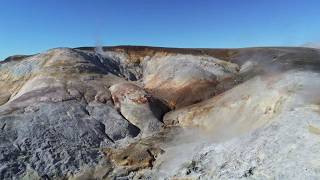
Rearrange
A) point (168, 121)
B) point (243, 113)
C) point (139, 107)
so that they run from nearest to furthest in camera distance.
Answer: point (243, 113) < point (168, 121) < point (139, 107)

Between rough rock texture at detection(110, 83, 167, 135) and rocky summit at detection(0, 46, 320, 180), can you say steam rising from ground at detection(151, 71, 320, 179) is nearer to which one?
rocky summit at detection(0, 46, 320, 180)

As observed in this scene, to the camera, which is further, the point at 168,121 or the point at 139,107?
the point at 139,107

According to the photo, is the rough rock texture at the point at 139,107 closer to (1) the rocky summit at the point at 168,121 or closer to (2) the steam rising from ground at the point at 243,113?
(1) the rocky summit at the point at 168,121

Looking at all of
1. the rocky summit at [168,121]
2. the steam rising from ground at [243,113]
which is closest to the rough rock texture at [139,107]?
the rocky summit at [168,121]

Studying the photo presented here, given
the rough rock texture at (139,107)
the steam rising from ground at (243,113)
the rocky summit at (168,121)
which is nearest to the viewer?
the rocky summit at (168,121)

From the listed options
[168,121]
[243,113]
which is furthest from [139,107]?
[243,113]

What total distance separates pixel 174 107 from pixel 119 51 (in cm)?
2006

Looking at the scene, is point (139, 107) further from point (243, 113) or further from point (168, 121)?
point (243, 113)

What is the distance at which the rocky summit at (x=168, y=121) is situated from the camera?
74.6 ft

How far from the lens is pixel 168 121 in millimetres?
33406

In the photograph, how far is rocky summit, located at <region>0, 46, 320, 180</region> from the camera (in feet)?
74.6

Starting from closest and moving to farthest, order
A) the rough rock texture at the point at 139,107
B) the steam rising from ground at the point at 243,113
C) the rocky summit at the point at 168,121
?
the rocky summit at the point at 168,121
the steam rising from ground at the point at 243,113
the rough rock texture at the point at 139,107

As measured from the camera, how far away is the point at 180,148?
1067 inches

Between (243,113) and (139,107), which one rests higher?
(243,113)
